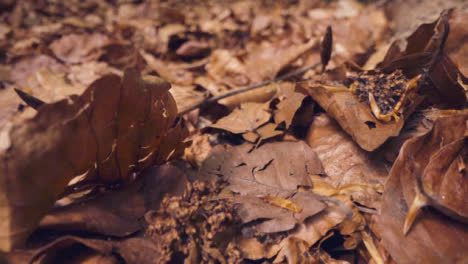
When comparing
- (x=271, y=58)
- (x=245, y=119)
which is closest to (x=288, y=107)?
(x=245, y=119)

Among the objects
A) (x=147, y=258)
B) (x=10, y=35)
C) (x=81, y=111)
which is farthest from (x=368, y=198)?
(x=10, y=35)

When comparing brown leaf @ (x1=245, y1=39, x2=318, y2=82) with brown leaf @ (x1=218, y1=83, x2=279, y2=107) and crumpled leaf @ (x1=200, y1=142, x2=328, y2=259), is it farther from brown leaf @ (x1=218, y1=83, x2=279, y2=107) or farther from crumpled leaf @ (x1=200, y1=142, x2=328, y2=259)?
crumpled leaf @ (x1=200, y1=142, x2=328, y2=259)

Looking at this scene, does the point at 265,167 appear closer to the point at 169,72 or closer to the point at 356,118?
the point at 356,118

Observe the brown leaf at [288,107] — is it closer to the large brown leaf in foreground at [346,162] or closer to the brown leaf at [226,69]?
the large brown leaf in foreground at [346,162]

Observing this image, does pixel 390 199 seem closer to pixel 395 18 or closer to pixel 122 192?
pixel 122 192

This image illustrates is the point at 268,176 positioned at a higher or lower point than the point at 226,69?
lower

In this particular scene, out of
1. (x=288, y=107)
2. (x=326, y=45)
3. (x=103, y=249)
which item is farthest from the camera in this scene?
(x=326, y=45)

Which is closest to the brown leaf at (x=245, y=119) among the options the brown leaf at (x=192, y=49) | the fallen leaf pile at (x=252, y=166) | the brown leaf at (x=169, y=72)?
the fallen leaf pile at (x=252, y=166)
